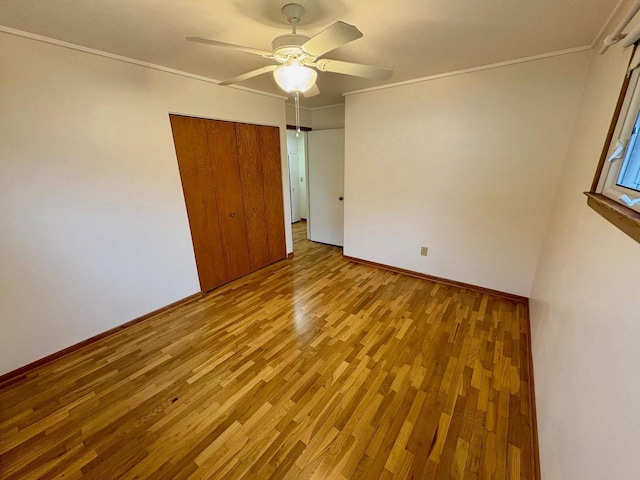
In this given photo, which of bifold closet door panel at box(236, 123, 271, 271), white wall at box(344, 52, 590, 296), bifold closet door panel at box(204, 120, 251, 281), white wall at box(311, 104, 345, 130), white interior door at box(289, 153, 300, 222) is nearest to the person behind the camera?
white wall at box(344, 52, 590, 296)

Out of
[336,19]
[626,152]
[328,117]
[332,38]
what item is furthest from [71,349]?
[328,117]

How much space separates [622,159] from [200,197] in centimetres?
317

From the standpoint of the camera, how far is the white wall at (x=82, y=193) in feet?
5.68

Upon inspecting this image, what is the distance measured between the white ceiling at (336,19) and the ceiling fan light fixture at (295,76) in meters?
0.34

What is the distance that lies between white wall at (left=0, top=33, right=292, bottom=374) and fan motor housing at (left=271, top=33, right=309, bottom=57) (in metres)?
1.58

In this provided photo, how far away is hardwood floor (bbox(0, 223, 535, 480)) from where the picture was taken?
132cm

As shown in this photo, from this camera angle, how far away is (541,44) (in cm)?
194

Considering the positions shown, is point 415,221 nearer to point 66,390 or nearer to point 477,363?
point 477,363

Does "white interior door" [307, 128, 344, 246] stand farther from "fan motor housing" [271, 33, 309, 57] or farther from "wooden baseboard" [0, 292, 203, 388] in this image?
"fan motor housing" [271, 33, 309, 57]

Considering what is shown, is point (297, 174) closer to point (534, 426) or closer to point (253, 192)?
point (253, 192)

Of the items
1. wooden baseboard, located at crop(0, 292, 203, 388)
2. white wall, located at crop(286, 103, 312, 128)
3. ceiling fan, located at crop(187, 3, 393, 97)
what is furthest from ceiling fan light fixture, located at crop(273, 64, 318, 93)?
white wall, located at crop(286, 103, 312, 128)

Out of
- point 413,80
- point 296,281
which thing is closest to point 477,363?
point 296,281

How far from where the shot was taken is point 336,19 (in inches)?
61.5

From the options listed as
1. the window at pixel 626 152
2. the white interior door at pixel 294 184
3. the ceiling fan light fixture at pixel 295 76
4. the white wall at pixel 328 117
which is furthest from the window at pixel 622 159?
the white interior door at pixel 294 184
